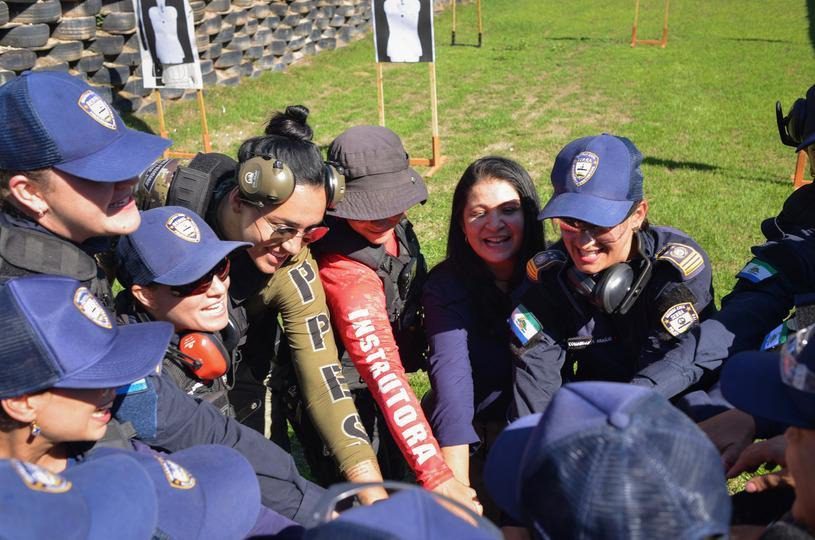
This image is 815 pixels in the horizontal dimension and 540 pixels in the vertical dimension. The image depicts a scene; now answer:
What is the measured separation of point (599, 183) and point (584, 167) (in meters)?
0.08

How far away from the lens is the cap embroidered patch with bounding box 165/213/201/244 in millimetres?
2627

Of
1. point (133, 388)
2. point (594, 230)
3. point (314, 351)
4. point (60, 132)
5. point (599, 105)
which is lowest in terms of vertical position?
point (599, 105)

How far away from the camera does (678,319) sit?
2.64 meters

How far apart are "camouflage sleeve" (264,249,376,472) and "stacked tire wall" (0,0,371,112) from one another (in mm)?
6753

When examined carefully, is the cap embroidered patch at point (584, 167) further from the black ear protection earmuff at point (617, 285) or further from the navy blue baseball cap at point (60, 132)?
the navy blue baseball cap at point (60, 132)

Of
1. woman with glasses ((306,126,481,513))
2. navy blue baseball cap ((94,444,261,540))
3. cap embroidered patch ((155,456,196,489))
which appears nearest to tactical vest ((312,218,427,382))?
woman with glasses ((306,126,481,513))

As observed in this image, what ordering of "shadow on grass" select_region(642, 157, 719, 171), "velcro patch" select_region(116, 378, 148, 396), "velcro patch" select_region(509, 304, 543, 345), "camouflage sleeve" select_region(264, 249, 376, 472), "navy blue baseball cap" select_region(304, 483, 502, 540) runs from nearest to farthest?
"navy blue baseball cap" select_region(304, 483, 502, 540)
"velcro patch" select_region(116, 378, 148, 396)
"velcro patch" select_region(509, 304, 543, 345)
"camouflage sleeve" select_region(264, 249, 376, 472)
"shadow on grass" select_region(642, 157, 719, 171)

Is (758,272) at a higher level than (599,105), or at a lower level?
higher

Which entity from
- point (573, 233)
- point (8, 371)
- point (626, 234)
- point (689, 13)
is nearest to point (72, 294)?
point (8, 371)

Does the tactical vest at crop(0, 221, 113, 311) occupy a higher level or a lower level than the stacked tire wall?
lower

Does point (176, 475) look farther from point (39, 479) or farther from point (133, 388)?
point (39, 479)

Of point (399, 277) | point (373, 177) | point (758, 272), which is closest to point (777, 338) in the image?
point (758, 272)

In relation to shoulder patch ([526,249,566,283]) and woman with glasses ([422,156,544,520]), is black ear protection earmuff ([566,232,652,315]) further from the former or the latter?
woman with glasses ([422,156,544,520])

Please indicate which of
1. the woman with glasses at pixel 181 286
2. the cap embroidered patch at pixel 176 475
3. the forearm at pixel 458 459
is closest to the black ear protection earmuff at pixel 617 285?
the forearm at pixel 458 459
